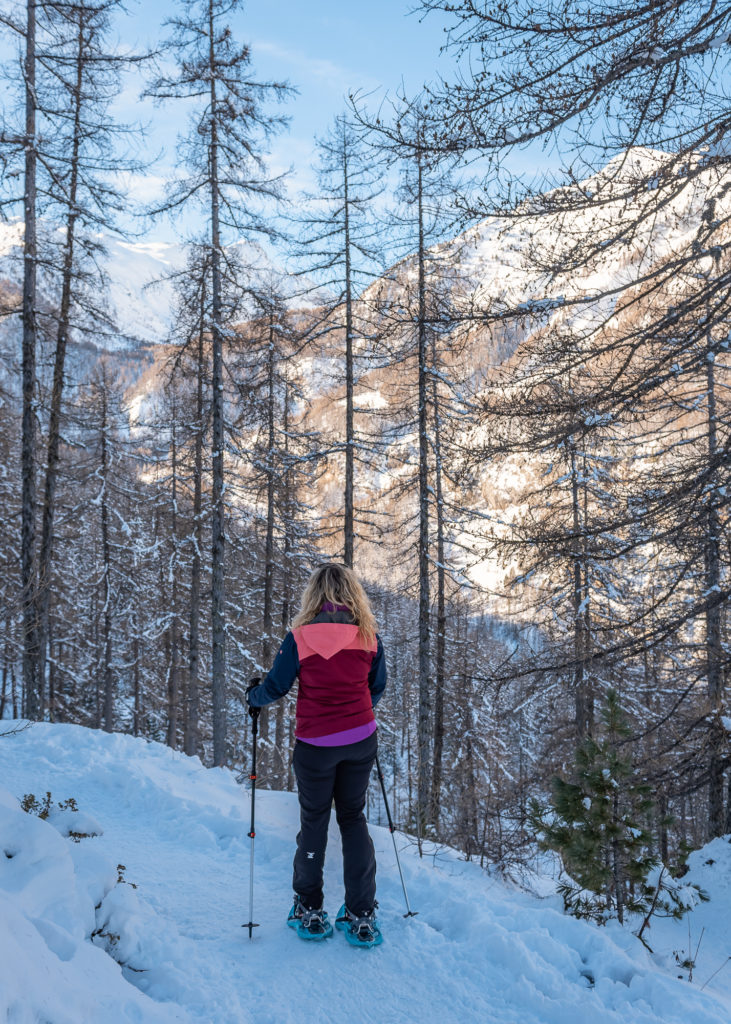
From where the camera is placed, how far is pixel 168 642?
71.6 feet

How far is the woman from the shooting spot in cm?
372

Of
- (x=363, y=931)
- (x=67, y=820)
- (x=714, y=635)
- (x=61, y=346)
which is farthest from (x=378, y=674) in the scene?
(x=61, y=346)

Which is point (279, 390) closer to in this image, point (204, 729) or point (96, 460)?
point (96, 460)

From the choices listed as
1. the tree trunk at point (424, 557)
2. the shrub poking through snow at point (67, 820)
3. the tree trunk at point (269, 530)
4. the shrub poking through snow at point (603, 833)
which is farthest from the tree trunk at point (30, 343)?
the shrub poking through snow at point (603, 833)

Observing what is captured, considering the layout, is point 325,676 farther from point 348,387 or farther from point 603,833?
point 348,387

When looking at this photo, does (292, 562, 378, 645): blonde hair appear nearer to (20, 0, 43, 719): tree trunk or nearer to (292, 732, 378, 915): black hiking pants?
(292, 732, 378, 915): black hiking pants

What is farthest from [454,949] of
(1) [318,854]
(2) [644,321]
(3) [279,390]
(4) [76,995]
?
(3) [279,390]

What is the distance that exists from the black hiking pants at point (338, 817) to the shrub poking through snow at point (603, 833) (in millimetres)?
1713

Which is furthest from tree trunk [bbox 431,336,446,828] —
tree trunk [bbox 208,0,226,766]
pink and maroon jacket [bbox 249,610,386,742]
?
pink and maroon jacket [bbox 249,610,386,742]

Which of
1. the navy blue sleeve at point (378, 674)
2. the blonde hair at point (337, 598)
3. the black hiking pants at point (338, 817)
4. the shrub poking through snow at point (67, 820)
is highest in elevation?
the blonde hair at point (337, 598)

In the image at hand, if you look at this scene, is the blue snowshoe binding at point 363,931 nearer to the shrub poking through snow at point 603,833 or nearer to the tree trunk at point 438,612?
the shrub poking through snow at point 603,833

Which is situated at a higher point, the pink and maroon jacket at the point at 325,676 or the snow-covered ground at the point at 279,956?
the pink and maroon jacket at the point at 325,676

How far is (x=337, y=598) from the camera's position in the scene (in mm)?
3908

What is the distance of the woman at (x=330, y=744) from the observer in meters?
3.72
